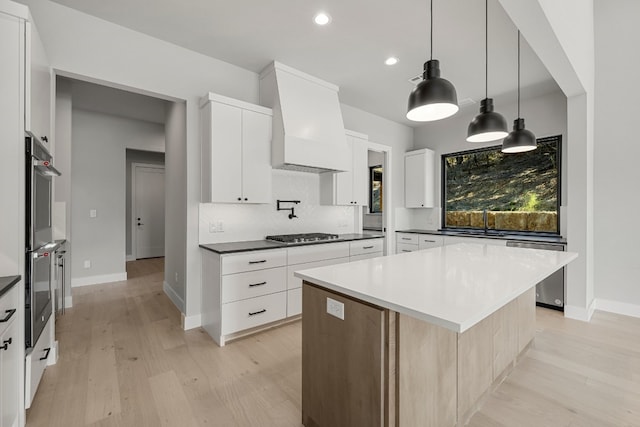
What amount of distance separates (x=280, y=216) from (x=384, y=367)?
272 cm

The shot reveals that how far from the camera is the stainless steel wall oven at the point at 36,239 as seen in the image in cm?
164

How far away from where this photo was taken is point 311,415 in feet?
5.12

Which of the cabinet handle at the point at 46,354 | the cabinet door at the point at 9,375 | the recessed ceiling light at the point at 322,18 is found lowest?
the cabinet handle at the point at 46,354

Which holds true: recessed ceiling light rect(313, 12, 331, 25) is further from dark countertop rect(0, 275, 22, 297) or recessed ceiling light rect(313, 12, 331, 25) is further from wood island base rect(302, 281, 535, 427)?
dark countertop rect(0, 275, 22, 297)

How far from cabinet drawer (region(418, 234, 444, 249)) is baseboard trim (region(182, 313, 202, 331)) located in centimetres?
348

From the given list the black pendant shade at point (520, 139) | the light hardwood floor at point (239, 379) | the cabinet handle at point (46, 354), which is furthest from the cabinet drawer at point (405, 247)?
the cabinet handle at point (46, 354)

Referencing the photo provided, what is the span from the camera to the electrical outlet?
1.37 m

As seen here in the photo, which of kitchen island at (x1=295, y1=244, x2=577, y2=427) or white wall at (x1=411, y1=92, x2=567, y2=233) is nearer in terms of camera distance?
kitchen island at (x1=295, y1=244, x2=577, y2=427)

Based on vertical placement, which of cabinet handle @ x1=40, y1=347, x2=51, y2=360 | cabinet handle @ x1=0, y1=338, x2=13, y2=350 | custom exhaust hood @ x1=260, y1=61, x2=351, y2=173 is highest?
custom exhaust hood @ x1=260, y1=61, x2=351, y2=173

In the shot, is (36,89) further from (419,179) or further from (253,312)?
(419,179)

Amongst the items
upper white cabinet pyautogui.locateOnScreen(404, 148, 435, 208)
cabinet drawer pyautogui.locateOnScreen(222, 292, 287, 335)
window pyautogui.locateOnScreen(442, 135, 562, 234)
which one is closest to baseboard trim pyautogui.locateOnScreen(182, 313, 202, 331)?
cabinet drawer pyautogui.locateOnScreen(222, 292, 287, 335)

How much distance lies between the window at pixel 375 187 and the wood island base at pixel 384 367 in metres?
4.44

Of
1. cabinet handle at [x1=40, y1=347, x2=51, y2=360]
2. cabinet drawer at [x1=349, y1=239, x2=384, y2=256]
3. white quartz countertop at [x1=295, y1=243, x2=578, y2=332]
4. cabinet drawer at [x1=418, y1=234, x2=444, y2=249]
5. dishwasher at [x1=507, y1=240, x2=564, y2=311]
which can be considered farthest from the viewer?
cabinet drawer at [x1=418, y1=234, x2=444, y2=249]

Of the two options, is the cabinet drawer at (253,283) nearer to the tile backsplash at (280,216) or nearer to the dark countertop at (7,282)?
the tile backsplash at (280,216)
